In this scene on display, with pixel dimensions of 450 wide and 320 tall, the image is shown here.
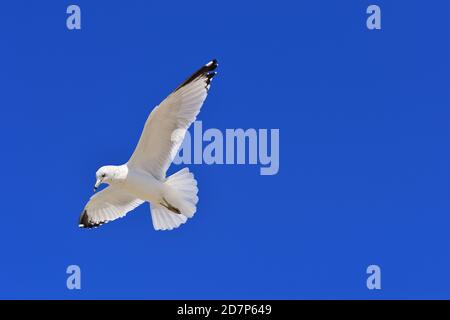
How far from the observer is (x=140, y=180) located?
583 centimetres

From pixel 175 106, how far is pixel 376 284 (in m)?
1.65

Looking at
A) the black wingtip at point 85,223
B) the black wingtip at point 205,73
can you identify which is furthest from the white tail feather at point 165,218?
the black wingtip at point 205,73

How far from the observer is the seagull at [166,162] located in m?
5.74

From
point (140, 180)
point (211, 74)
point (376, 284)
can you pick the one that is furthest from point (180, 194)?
point (376, 284)

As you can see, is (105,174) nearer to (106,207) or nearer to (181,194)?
(181,194)

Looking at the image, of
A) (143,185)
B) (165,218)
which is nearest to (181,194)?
(143,185)

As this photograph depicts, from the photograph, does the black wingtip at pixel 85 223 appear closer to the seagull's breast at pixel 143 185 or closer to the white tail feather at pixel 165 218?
the white tail feather at pixel 165 218

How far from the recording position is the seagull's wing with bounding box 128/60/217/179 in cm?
573

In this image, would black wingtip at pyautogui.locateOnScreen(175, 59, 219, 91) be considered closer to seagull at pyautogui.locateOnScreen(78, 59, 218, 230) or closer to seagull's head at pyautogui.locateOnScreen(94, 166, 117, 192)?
seagull at pyautogui.locateOnScreen(78, 59, 218, 230)

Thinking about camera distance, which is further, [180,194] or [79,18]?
[79,18]
